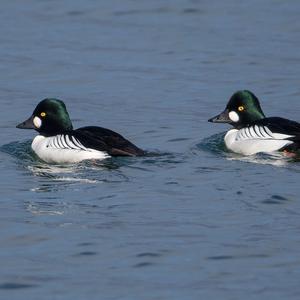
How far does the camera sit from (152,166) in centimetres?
1518

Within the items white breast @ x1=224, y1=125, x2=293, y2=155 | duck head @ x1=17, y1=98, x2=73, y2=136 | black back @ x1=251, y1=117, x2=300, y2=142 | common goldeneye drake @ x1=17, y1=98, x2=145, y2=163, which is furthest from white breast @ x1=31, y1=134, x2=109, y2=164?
black back @ x1=251, y1=117, x2=300, y2=142

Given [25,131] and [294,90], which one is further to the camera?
[294,90]

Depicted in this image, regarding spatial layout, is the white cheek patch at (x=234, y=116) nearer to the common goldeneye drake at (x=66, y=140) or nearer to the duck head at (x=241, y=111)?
the duck head at (x=241, y=111)

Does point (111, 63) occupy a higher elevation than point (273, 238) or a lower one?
higher

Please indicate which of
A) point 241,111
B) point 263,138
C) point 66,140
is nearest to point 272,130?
point 263,138

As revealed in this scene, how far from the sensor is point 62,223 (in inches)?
493

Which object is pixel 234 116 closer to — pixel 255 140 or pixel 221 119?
pixel 221 119

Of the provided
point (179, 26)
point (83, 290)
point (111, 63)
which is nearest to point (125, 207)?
point (83, 290)

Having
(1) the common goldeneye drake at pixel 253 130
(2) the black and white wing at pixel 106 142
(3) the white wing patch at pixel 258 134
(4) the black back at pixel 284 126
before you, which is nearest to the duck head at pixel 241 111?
(1) the common goldeneye drake at pixel 253 130

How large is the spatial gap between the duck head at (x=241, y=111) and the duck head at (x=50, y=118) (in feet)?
6.79

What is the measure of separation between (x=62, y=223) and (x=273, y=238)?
7.34ft

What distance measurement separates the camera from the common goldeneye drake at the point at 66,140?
51.1ft

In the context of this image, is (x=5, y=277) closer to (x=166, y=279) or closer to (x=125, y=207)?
(x=166, y=279)

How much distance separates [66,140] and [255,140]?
101 inches
